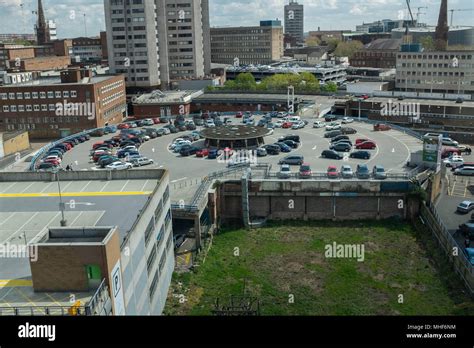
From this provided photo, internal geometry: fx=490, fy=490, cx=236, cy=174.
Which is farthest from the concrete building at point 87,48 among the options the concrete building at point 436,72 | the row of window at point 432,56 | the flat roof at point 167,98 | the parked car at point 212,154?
the parked car at point 212,154

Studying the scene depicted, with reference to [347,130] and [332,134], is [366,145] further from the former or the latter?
[347,130]

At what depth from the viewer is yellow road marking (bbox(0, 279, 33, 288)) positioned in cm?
555

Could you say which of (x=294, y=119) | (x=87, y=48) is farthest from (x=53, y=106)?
(x=87, y=48)

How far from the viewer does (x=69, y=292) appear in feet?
17.1

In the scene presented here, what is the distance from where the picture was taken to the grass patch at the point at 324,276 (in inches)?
350

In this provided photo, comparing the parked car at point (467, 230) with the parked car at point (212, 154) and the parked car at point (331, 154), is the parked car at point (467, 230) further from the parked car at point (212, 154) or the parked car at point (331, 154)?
the parked car at point (212, 154)

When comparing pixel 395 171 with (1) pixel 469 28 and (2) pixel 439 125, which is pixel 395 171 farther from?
(1) pixel 469 28

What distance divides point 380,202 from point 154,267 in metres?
7.11

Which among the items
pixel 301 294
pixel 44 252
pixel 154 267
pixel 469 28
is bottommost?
pixel 301 294

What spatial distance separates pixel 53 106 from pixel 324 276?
1652cm

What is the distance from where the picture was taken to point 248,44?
49.1 meters

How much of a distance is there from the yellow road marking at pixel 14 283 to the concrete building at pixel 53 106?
56.9ft

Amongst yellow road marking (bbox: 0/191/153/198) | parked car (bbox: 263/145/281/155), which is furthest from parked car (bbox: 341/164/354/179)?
yellow road marking (bbox: 0/191/153/198)
